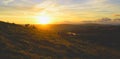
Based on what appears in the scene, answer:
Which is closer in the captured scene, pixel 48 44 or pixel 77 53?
pixel 77 53

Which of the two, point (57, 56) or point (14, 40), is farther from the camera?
point (14, 40)

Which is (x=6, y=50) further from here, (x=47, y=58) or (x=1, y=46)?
(x=47, y=58)

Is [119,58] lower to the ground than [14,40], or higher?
lower

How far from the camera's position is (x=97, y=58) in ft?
95.8

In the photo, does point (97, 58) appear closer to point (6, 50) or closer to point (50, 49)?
point (50, 49)

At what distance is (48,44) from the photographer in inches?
1321

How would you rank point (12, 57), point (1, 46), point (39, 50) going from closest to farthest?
point (12, 57)
point (1, 46)
point (39, 50)

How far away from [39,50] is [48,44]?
526 cm

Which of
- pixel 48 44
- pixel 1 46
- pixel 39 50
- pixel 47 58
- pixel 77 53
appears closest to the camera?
pixel 47 58

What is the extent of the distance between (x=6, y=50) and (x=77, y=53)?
9.36 metres

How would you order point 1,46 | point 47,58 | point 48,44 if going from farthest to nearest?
point 48,44 < point 1,46 < point 47,58

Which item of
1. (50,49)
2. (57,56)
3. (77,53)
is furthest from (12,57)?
(77,53)

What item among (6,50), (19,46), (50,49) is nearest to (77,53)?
(50,49)

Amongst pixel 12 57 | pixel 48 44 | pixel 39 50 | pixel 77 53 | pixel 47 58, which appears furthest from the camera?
pixel 48 44
